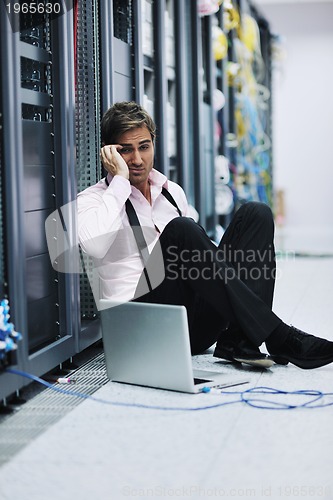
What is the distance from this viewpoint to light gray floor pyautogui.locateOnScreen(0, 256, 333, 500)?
63.7 inches

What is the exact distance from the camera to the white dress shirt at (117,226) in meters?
2.49

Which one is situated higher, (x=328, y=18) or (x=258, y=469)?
(x=328, y=18)

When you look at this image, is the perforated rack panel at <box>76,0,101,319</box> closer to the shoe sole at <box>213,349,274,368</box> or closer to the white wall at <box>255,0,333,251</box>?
the shoe sole at <box>213,349,274,368</box>

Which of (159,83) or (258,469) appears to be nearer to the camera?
(258,469)

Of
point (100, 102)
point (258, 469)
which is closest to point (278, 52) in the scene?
point (100, 102)

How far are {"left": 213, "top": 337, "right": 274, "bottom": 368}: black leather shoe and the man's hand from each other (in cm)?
67

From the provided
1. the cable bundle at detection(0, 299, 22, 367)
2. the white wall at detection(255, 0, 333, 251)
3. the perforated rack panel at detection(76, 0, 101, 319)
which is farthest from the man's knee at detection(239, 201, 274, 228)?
the white wall at detection(255, 0, 333, 251)

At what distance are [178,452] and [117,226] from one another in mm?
904

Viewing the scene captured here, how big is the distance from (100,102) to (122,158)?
1.45 feet

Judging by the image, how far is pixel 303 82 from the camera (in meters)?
9.45

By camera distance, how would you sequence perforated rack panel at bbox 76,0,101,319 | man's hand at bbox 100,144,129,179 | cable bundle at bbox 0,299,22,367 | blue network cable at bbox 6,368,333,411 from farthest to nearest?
perforated rack panel at bbox 76,0,101,319 → man's hand at bbox 100,144,129,179 → blue network cable at bbox 6,368,333,411 → cable bundle at bbox 0,299,22,367

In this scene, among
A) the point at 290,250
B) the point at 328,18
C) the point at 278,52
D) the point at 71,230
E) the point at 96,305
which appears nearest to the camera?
the point at 71,230

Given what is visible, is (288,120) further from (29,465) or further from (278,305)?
(29,465)

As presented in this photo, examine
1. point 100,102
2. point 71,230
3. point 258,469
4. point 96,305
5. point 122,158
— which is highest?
point 100,102
